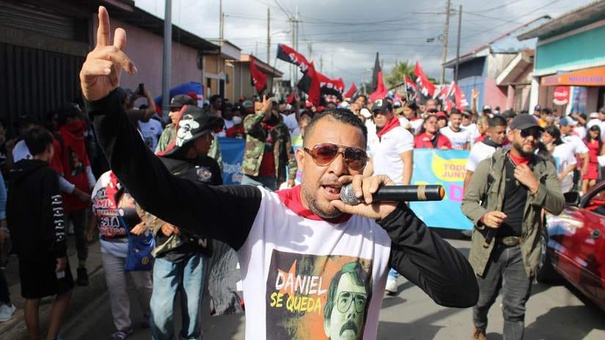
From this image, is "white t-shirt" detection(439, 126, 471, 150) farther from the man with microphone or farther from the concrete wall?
the concrete wall

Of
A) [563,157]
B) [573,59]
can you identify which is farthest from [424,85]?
[563,157]

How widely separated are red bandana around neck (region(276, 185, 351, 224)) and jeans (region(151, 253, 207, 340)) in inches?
68.2

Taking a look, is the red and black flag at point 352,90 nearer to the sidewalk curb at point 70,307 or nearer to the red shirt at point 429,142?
the red shirt at point 429,142

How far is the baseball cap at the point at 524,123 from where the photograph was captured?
3.86 metres

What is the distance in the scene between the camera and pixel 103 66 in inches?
53.5

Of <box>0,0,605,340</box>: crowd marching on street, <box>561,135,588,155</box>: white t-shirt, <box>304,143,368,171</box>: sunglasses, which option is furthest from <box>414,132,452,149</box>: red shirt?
<box>304,143,368,171</box>: sunglasses

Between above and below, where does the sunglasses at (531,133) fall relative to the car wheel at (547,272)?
above

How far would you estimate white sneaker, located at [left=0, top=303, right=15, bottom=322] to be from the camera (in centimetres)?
431

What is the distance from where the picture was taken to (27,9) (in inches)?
306

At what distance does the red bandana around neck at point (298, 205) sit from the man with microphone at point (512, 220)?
90.4 inches

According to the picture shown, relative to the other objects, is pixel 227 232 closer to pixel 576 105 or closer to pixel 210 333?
pixel 210 333

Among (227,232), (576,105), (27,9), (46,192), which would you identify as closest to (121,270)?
(46,192)

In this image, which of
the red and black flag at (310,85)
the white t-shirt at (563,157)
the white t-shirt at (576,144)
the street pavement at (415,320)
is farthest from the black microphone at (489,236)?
the red and black flag at (310,85)

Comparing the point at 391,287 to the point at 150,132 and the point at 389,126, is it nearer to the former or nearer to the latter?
the point at 389,126
